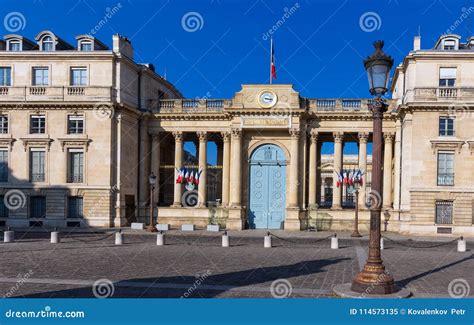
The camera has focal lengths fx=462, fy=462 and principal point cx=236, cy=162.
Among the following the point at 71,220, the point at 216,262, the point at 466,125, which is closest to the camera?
the point at 216,262

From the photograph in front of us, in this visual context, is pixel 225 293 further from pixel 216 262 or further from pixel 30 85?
pixel 30 85

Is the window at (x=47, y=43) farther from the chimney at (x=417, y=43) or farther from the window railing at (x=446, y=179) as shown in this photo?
the window railing at (x=446, y=179)

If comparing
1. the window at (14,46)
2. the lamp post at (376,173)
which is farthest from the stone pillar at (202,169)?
the lamp post at (376,173)

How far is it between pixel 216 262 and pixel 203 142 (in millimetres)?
21764

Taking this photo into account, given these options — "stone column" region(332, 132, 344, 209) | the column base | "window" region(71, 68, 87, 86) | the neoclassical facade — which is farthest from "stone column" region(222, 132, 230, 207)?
"window" region(71, 68, 87, 86)

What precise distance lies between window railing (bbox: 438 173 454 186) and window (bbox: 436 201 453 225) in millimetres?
1363

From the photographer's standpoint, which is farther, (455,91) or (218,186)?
(218,186)

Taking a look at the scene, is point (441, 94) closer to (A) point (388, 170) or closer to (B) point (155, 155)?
(A) point (388, 170)

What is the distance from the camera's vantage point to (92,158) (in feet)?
117

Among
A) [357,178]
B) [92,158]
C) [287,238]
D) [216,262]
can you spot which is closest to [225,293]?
[216,262]

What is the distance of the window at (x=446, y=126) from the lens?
33.4 meters

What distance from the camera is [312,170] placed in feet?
126

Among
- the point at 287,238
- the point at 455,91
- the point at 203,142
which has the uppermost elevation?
the point at 455,91

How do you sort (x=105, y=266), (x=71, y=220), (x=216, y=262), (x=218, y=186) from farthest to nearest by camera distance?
(x=218, y=186) < (x=71, y=220) < (x=216, y=262) < (x=105, y=266)
